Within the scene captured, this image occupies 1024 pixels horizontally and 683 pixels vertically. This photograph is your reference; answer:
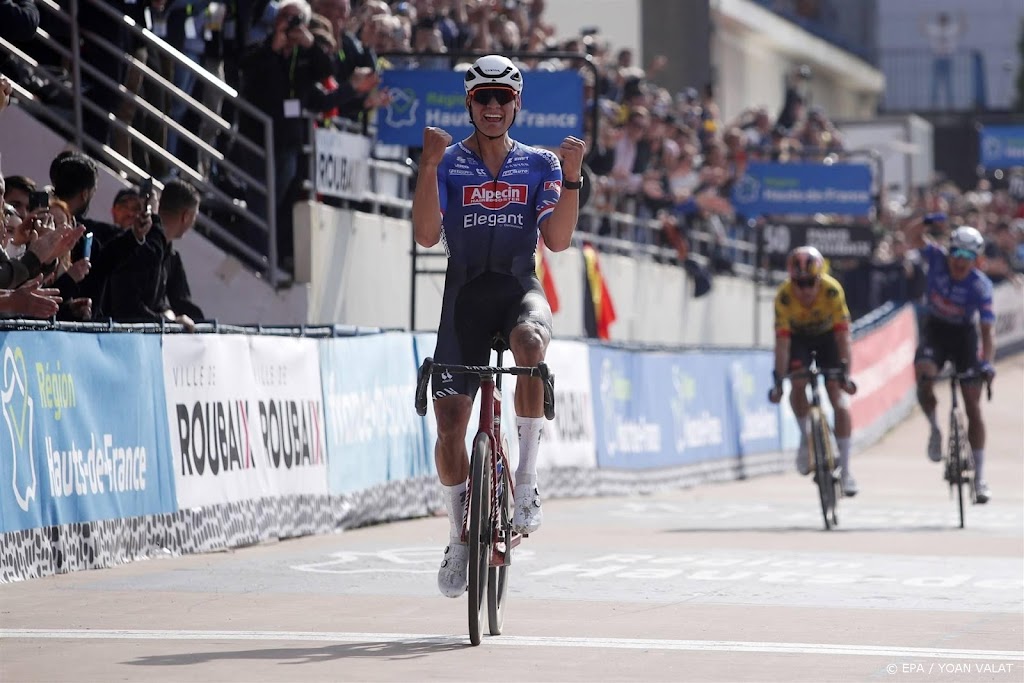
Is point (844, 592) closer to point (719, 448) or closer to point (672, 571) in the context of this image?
point (672, 571)

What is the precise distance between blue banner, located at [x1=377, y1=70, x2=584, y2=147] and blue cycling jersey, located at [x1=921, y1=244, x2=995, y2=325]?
11.5 ft

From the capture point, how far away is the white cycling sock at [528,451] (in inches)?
350

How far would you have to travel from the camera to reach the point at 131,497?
11.9m

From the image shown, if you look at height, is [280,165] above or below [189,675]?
above

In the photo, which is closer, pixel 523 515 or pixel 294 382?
pixel 523 515

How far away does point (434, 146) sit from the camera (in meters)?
8.81

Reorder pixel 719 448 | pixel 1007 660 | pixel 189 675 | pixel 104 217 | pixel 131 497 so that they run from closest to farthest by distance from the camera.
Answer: pixel 189 675, pixel 1007 660, pixel 131 497, pixel 104 217, pixel 719 448

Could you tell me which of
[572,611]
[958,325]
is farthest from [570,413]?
[572,611]

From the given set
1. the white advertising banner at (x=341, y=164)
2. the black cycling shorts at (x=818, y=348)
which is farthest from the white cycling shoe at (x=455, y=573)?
the white advertising banner at (x=341, y=164)

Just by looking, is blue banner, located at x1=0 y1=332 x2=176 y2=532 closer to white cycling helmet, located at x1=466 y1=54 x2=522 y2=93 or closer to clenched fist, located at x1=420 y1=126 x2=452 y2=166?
clenched fist, located at x1=420 y1=126 x2=452 y2=166

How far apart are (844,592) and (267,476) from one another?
14.3 feet

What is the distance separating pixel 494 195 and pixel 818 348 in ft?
29.2

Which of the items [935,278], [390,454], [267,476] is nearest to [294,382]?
[267,476]

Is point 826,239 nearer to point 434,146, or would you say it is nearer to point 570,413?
point 570,413
